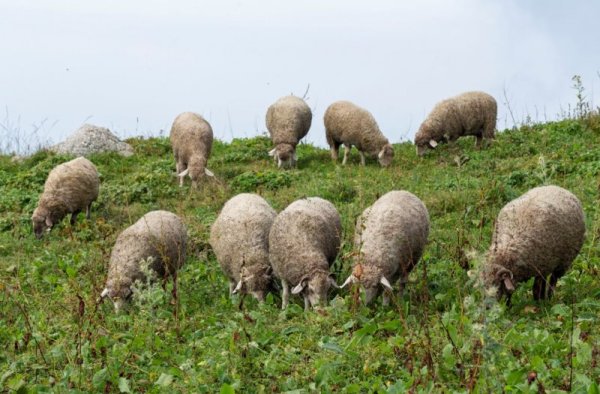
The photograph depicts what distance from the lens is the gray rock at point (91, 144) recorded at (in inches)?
854

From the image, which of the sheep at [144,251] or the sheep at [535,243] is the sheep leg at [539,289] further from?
the sheep at [144,251]

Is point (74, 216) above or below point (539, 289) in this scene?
above

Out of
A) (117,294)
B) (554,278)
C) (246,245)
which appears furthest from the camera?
(246,245)

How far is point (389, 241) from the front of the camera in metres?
9.43

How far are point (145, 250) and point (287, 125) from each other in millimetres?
9575

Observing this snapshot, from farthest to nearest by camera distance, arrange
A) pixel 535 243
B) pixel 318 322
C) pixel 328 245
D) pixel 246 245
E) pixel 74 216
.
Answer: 1. pixel 74 216
2. pixel 246 245
3. pixel 328 245
4. pixel 535 243
5. pixel 318 322

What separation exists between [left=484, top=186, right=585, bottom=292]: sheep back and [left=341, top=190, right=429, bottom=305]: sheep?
0.94 metres

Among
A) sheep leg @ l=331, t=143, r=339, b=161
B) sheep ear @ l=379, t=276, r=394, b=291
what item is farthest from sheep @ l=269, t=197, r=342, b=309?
sheep leg @ l=331, t=143, r=339, b=161

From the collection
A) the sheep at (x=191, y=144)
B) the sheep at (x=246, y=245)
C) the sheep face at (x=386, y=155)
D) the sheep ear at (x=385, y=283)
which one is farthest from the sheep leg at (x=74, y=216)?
the sheep ear at (x=385, y=283)

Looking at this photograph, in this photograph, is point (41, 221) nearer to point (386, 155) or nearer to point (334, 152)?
point (334, 152)

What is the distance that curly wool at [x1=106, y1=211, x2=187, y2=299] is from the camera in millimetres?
10182

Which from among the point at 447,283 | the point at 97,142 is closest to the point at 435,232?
the point at 447,283

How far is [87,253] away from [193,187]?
494 centimetres

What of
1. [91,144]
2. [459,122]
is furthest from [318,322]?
[91,144]
